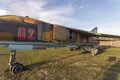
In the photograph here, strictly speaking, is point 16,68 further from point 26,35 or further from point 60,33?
point 60,33

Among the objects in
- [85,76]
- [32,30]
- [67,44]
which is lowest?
[85,76]

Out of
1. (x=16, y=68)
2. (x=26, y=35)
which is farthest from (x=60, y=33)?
(x=16, y=68)

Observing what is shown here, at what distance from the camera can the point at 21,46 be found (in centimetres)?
859

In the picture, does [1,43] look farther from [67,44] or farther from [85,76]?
[67,44]

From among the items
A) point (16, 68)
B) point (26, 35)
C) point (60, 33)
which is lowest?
point (16, 68)

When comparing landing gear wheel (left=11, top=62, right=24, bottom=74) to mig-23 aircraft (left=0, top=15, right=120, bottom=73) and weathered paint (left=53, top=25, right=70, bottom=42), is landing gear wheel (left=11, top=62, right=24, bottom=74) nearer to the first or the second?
mig-23 aircraft (left=0, top=15, right=120, bottom=73)

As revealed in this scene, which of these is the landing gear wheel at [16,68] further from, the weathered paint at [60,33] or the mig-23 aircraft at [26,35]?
the weathered paint at [60,33]

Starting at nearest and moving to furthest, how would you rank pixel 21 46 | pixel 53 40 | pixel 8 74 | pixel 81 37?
pixel 8 74 → pixel 21 46 → pixel 53 40 → pixel 81 37

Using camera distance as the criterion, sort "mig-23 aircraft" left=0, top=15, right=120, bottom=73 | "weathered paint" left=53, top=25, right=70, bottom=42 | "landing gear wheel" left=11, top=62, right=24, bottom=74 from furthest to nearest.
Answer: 1. "weathered paint" left=53, top=25, right=70, bottom=42
2. "landing gear wheel" left=11, top=62, right=24, bottom=74
3. "mig-23 aircraft" left=0, top=15, right=120, bottom=73

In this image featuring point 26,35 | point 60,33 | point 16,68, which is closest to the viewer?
point 16,68

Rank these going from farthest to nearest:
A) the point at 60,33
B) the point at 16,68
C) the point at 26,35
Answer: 1. the point at 60,33
2. the point at 26,35
3. the point at 16,68

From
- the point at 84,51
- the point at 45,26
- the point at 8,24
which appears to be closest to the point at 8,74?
the point at 8,24

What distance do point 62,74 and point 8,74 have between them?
3132mm

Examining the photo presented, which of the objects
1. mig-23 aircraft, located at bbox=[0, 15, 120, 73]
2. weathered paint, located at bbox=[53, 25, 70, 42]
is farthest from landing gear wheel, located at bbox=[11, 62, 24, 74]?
weathered paint, located at bbox=[53, 25, 70, 42]
